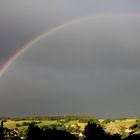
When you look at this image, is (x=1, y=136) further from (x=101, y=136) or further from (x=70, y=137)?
(x=101, y=136)

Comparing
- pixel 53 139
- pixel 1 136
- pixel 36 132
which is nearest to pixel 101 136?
pixel 53 139

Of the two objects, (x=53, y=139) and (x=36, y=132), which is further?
(x=36, y=132)

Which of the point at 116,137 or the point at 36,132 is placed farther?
the point at 36,132

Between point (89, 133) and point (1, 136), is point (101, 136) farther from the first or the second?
point (1, 136)

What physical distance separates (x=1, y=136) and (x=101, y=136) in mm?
26601

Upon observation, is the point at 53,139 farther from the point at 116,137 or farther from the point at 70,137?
the point at 116,137

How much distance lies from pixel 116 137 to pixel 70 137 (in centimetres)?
1446

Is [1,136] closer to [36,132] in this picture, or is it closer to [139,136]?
[36,132]

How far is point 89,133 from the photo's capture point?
344 ft

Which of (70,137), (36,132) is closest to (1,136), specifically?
(36,132)

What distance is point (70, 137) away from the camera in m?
106

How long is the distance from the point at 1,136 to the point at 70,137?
19.0 metres

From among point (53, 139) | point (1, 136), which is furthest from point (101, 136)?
point (1, 136)

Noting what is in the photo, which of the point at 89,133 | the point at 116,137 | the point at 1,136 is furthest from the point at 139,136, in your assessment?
the point at 1,136
